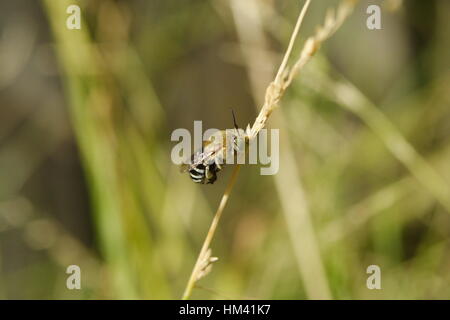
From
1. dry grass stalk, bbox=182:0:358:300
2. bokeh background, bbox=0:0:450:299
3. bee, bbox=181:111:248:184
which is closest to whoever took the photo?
dry grass stalk, bbox=182:0:358:300

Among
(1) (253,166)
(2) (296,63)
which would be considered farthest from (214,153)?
(1) (253,166)

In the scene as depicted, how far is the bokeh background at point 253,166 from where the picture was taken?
40.1 inches

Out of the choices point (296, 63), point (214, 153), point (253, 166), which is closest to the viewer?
point (296, 63)

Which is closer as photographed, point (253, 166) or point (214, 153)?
point (214, 153)

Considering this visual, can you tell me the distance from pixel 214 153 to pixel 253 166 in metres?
0.72

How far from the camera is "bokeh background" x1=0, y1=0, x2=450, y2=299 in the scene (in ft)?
3.34

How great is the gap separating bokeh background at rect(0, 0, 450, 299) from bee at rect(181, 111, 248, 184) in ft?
0.62

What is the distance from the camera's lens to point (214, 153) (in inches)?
30.1

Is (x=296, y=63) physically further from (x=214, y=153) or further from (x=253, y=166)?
(x=253, y=166)

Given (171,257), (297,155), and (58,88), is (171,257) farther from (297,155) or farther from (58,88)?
(58,88)

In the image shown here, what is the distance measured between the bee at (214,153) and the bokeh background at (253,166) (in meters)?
0.19

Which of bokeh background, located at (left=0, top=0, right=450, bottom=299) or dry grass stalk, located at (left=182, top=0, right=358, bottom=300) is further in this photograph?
bokeh background, located at (left=0, top=0, right=450, bottom=299)
